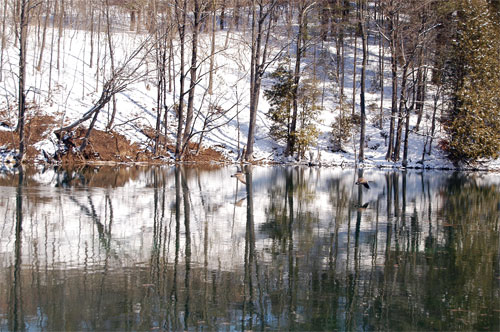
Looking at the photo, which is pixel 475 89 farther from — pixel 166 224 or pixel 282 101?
pixel 166 224

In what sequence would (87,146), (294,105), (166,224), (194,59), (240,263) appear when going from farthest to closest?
(294,105) → (194,59) → (87,146) → (166,224) → (240,263)

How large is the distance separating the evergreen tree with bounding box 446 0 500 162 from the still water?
69.4 ft

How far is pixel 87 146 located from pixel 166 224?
2045cm

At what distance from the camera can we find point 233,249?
29.5ft

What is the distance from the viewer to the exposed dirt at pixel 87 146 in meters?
28.5

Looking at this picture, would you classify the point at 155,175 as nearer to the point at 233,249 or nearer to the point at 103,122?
the point at 103,122

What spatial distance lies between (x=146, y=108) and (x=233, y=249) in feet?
97.3

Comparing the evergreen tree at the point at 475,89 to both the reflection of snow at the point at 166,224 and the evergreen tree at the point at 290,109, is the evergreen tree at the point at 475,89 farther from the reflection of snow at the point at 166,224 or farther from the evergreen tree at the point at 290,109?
the reflection of snow at the point at 166,224

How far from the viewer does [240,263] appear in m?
8.04

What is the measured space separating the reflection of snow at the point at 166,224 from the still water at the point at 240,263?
0.12ft

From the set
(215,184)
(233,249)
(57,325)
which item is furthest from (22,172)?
(57,325)

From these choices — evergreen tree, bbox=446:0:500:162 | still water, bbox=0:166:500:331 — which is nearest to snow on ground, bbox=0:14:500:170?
evergreen tree, bbox=446:0:500:162

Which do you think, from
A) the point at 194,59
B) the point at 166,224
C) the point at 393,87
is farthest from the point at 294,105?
the point at 166,224

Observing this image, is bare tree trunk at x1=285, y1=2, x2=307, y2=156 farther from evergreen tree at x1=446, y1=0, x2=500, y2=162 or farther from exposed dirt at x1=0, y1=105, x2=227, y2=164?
evergreen tree at x1=446, y1=0, x2=500, y2=162
